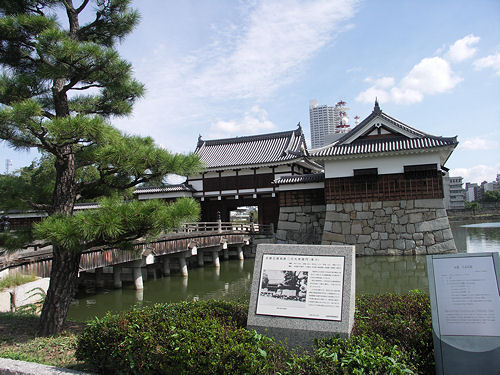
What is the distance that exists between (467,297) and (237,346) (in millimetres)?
2007

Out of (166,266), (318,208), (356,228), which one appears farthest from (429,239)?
(166,266)

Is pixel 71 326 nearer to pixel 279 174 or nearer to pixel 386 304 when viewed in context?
pixel 386 304

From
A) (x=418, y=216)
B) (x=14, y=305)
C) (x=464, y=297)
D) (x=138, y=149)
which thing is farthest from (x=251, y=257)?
(x=464, y=297)

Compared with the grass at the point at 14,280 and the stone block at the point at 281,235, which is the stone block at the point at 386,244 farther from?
the grass at the point at 14,280

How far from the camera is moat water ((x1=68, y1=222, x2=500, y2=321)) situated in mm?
10406

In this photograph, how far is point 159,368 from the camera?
3445 mm

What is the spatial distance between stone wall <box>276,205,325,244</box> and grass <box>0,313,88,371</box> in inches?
566

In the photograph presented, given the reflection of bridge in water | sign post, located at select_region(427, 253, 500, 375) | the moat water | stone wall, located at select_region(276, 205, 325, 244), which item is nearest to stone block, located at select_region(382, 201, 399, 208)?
the moat water

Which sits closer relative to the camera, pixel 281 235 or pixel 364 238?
pixel 364 238

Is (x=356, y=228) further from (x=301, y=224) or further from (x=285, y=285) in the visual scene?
(x=285, y=285)

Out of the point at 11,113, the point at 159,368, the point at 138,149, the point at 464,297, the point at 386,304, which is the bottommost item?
the point at 159,368

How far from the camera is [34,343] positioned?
15.9 ft

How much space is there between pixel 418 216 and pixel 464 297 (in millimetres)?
14558

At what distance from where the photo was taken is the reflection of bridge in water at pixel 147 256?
8680mm
